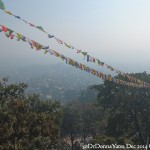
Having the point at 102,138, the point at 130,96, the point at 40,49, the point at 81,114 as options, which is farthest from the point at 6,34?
the point at 81,114

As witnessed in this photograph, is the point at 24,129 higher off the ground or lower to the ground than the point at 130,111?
lower

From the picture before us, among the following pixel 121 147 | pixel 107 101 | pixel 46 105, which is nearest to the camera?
pixel 121 147

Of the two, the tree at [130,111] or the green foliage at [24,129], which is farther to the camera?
the tree at [130,111]

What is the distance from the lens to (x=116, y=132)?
3466 centimetres

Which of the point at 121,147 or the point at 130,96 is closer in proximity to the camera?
the point at 121,147

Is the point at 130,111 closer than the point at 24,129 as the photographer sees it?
No

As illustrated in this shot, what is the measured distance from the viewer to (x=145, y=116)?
34.8 meters

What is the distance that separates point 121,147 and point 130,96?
14.1 metres

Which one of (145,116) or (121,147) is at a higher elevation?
(145,116)

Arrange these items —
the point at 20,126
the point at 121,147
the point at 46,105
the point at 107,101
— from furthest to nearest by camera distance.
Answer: the point at 107,101
the point at 46,105
the point at 20,126
the point at 121,147

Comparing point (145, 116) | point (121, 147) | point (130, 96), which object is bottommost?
point (121, 147)

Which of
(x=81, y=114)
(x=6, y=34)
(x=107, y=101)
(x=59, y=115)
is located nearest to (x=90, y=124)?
(x=81, y=114)

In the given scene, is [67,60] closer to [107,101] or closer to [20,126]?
[20,126]

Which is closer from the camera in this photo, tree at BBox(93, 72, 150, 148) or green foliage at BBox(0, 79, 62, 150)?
green foliage at BBox(0, 79, 62, 150)
